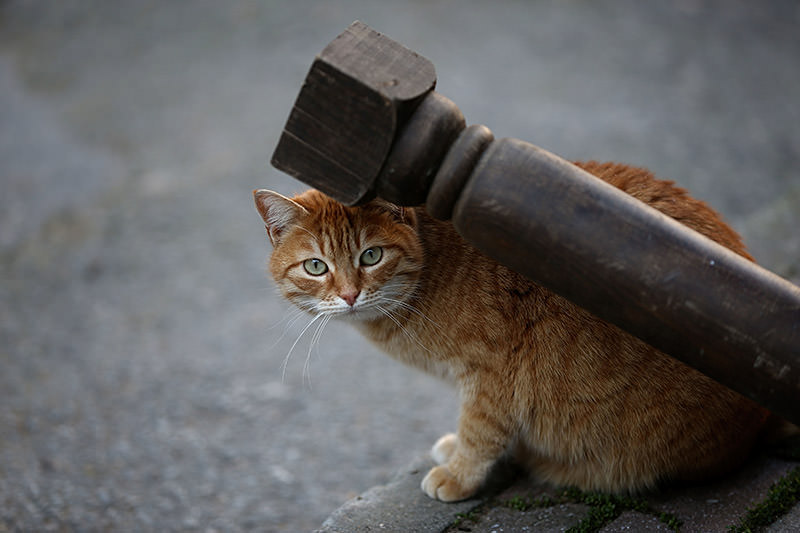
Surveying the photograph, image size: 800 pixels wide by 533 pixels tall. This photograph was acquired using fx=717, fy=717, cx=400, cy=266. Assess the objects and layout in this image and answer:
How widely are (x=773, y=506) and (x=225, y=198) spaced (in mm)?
4682

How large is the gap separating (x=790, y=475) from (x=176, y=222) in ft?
15.1

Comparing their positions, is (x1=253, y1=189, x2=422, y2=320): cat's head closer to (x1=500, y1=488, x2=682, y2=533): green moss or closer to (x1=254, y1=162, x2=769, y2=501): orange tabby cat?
(x1=254, y1=162, x2=769, y2=501): orange tabby cat

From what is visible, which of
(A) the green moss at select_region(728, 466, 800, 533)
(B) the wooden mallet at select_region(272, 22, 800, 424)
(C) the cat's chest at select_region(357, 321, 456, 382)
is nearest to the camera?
(B) the wooden mallet at select_region(272, 22, 800, 424)

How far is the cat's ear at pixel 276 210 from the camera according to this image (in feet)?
7.22

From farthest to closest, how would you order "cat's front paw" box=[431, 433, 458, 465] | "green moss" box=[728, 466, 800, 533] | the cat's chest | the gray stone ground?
the gray stone ground < "cat's front paw" box=[431, 433, 458, 465] < the cat's chest < "green moss" box=[728, 466, 800, 533]

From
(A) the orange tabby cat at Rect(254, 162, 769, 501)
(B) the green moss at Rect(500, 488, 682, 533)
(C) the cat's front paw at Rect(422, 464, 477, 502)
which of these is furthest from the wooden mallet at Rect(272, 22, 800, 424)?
(C) the cat's front paw at Rect(422, 464, 477, 502)

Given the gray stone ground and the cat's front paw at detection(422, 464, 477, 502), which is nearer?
the cat's front paw at detection(422, 464, 477, 502)

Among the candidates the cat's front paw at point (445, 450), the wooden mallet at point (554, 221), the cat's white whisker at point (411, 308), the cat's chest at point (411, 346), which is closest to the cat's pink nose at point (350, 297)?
the cat's white whisker at point (411, 308)

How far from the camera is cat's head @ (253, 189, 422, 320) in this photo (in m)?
2.19

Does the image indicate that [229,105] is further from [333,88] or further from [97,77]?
[333,88]

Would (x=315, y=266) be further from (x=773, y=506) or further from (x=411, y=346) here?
(x=773, y=506)

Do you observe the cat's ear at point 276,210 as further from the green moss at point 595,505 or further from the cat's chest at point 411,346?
the green moss at point 595,505

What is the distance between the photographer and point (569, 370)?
6.85 feet

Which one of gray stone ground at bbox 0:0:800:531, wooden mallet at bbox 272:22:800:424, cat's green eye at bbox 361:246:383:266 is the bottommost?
gray stone ground at bbox 0:0:800:531
